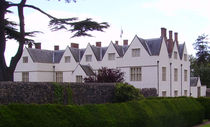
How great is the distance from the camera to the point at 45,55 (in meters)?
48.3

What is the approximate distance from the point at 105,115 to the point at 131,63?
77.0 feet

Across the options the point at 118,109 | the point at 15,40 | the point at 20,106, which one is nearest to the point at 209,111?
the point at 118,109

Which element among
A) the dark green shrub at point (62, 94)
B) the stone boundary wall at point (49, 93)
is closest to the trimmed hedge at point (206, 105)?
the stone boundary wall at point (49, 93)

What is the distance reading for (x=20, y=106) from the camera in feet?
35.7

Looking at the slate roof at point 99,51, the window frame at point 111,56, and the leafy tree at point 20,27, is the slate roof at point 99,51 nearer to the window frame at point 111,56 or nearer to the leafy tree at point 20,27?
the window frame at point 111,56

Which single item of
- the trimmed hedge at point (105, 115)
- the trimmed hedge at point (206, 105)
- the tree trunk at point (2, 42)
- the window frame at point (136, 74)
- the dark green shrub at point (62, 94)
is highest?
the tree trunk at point (2, 42)

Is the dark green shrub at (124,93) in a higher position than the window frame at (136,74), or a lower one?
lower

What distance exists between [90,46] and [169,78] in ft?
40.7

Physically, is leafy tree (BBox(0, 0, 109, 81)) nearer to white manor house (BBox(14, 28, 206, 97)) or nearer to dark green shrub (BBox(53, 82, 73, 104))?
dark green shrub (BBox(53, 82, 73, 104))

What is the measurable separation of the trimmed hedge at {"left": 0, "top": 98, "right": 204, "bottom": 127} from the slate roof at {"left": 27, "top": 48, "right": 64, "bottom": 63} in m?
28.9

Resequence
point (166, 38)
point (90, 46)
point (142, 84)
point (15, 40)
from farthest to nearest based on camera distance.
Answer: point (90, 46) < point (166, 38) < point (142, 84) < point (15, 40)

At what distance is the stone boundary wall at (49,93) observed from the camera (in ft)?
45.9

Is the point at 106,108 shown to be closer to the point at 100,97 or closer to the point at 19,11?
the point at 100,97

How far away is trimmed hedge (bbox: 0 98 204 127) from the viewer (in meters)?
10.6
